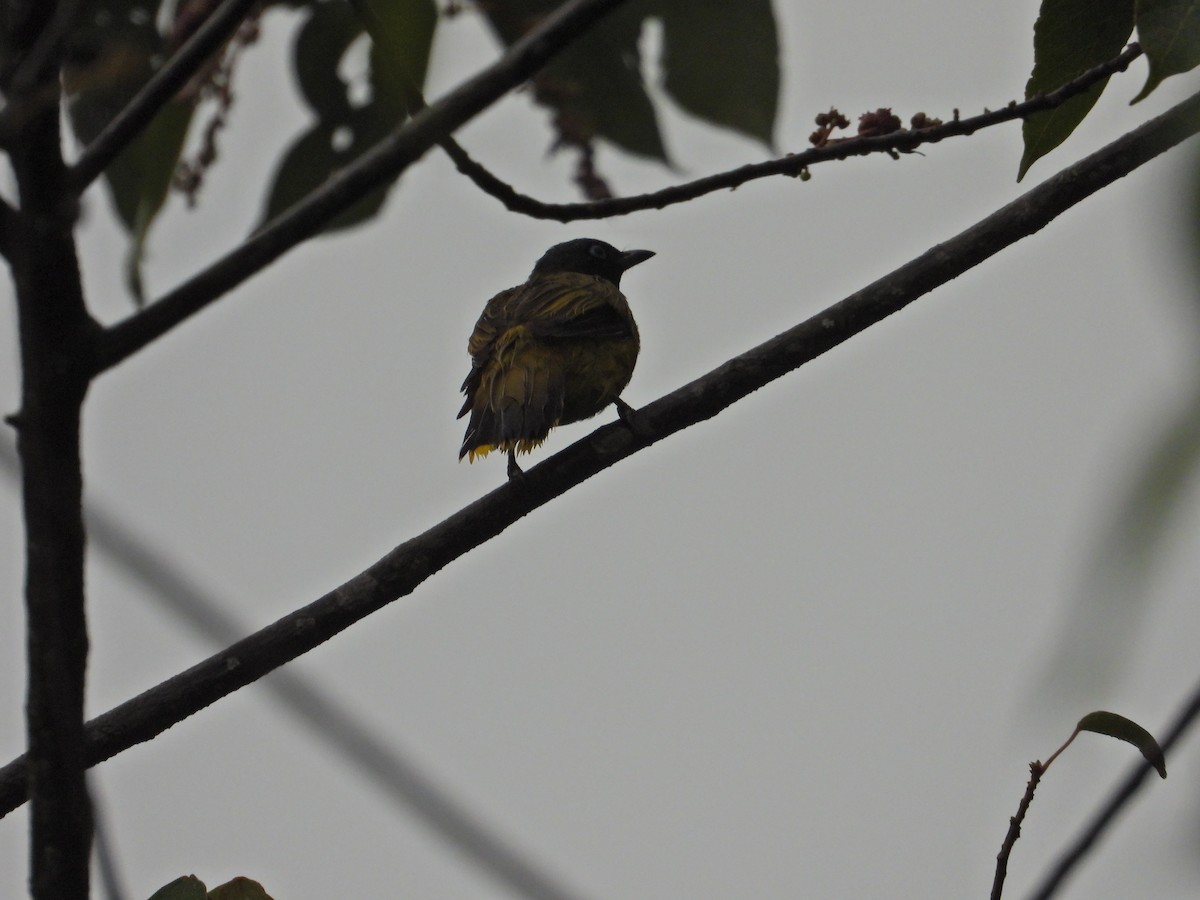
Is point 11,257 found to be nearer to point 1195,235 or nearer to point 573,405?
point 1195,235

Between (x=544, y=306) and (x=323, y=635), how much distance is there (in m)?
2.66

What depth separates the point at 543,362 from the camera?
15.3 ft

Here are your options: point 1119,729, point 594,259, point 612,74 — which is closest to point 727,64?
point 612,74

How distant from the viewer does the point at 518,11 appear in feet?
12.3

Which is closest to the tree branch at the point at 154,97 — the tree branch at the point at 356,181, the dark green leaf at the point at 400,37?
the tree branch at the point at 356,181

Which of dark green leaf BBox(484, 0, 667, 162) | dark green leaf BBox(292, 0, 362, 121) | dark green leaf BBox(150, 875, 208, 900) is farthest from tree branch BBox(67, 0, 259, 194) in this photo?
dark green leaf BBox(292, 0, 362, 121)

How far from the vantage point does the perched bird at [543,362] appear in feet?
14.3

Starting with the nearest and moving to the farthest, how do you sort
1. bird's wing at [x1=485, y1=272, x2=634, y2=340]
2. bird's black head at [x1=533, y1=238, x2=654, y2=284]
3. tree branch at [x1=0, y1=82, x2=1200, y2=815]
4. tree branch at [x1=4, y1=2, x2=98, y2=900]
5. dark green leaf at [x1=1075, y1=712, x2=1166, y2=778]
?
tree branch at [x1=4, y1=2, x2=98, y2=900] < dark green leaf at [x1=1075, y1=712, x2=1166, y2=778] < tree branch at [x1=0, y1=82, x2=1200, y2=815] < bird's wing at [x1=485, y1=272, x2=634, y2=340] < bird's black head at [x1=533, y1=238, x2=654, y2=284]

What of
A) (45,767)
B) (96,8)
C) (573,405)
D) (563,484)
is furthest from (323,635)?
(573,405)

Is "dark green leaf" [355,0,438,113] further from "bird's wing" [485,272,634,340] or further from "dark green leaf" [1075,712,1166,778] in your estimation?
"bird's wing" [485,272,634,340]

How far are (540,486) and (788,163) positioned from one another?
2.75 ft

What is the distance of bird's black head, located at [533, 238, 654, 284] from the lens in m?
6.27

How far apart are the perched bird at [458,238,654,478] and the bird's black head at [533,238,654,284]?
40.0 inches

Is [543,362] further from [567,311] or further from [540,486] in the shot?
[540,486]
